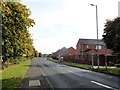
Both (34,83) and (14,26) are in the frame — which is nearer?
(34,83)

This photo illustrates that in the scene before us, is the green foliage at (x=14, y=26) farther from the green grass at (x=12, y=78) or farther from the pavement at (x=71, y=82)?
the pavement at (x=71, y=82)

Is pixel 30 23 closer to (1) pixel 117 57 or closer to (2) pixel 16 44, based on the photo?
(2) pixel 16 44

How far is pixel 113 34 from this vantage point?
43.1 metres

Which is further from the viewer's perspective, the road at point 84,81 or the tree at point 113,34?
the tree at point 113,34

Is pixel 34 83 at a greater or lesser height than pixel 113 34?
lesser

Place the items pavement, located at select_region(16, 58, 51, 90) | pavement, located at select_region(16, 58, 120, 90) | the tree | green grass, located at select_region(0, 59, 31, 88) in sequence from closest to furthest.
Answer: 1. pavement, located at select_region(16, 58, 120, 90)
2. pavement, located at select_region(16, 58, 51, 90)
3. green grass, located at select_region(0, 59, 31, 88)
4. the tree

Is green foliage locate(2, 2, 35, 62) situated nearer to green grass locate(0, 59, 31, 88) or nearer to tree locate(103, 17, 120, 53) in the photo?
green grass locate(0, 59, 31, 88)

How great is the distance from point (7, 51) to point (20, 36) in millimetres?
1736

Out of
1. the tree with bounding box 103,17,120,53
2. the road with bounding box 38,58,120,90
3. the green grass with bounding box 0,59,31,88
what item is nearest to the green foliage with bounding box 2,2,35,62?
the green grass with bounding box 0,59,31,88

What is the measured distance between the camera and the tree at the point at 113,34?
39688 mm

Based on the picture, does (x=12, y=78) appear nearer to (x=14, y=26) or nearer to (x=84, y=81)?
(x=14, y=26)

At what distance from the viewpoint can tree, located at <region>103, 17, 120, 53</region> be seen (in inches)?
1563

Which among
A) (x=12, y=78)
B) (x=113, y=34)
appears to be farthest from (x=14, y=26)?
(x=113, y=34)

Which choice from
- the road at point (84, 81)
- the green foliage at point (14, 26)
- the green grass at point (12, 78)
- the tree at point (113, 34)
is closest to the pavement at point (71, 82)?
the road at point (84, 81)
